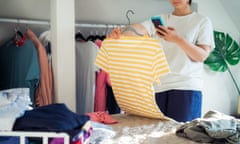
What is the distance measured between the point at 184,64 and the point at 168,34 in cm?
23

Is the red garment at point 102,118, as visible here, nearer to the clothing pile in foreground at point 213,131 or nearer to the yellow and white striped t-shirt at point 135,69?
the yellow and white striped t-shirt at point 135,69

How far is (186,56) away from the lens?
5.96 feet

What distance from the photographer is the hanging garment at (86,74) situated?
2.38 meters

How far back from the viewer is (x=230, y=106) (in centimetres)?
376

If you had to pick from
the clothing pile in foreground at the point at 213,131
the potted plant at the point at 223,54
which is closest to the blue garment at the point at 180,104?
the clothing pile in foreground at the point at 213,131

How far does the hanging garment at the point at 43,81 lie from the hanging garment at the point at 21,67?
0.04 metres

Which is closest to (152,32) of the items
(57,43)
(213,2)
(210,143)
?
(57,43)

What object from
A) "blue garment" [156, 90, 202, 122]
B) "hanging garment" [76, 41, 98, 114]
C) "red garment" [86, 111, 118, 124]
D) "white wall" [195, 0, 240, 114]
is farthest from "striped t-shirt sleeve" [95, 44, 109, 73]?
"white wall" [195, 0, 240, 114]

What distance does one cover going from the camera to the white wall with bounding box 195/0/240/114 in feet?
11.3

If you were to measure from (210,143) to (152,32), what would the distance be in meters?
0.83

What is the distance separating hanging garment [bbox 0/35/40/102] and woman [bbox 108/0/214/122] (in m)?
0.78

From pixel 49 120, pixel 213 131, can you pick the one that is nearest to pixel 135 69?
pixel 213 131

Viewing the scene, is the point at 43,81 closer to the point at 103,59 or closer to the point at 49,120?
the point at 103,59

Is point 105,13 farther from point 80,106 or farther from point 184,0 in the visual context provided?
point 184,0
